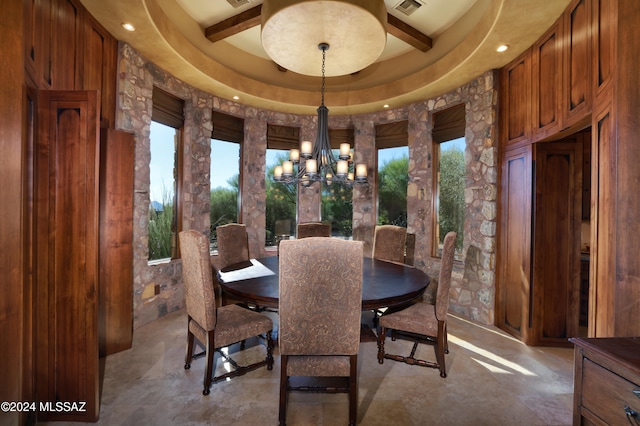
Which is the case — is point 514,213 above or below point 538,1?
below

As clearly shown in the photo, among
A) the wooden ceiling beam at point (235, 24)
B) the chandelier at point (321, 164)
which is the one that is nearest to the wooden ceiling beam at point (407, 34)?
the chandelier at point (321, 164)

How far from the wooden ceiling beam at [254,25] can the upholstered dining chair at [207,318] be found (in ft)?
8.21

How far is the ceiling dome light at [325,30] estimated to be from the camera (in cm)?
211

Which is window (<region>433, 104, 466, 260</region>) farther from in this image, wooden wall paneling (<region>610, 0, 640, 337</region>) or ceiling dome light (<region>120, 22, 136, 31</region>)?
ceiling dome light (<region>120, 22, 136, 31</region>)

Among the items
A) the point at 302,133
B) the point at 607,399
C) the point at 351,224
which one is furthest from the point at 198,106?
the point at 607,399

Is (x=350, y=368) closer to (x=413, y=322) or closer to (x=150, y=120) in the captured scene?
(x=413, y=322)

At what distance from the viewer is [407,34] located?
138 inches

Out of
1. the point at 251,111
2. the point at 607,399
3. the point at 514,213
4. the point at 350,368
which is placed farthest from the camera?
the point at 251,111

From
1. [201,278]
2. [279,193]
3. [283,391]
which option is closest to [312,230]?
[279,193]

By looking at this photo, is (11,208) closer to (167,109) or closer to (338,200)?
(167,109)

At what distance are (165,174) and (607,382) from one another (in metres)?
4.12

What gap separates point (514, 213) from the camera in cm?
315

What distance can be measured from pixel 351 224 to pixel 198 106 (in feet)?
9.47

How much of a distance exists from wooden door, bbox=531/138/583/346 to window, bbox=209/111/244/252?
382 cm
